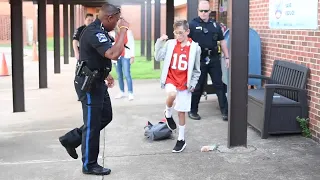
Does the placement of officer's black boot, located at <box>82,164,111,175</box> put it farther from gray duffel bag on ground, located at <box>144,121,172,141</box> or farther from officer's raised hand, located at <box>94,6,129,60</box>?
gray duffel bag on ground, located at <box>144,121,172,141</box>

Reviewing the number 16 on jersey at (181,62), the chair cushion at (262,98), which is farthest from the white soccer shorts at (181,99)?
the chair cushion at (262,98)

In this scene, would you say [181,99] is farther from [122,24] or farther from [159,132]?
[122,24]

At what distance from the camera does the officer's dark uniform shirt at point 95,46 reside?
179 inches

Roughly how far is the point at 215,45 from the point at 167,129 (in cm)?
186

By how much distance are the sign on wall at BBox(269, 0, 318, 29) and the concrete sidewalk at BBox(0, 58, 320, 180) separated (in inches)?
61.0

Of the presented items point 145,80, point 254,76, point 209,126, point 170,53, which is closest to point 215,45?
point 254,76

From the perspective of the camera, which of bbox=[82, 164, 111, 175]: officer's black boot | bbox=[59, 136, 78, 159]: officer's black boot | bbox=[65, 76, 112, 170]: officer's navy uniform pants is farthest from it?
bbox=[59, 136, 78, 159]: officer's black boot

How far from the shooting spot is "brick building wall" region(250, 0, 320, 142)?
6.21m

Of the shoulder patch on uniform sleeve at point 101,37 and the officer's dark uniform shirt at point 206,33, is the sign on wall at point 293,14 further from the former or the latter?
the shoulder patch on uniform sleeve at point 101,37

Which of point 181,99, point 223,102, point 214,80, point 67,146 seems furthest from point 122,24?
point 223,102

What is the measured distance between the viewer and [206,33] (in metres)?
7.49

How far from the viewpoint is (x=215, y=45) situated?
7.63 m

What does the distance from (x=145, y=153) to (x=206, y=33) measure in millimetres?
2475

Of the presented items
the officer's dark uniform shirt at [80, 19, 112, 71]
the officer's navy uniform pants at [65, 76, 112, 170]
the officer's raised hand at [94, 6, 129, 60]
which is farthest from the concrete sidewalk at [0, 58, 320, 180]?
the officer's raised hand at [94, 6, 129, 60]
